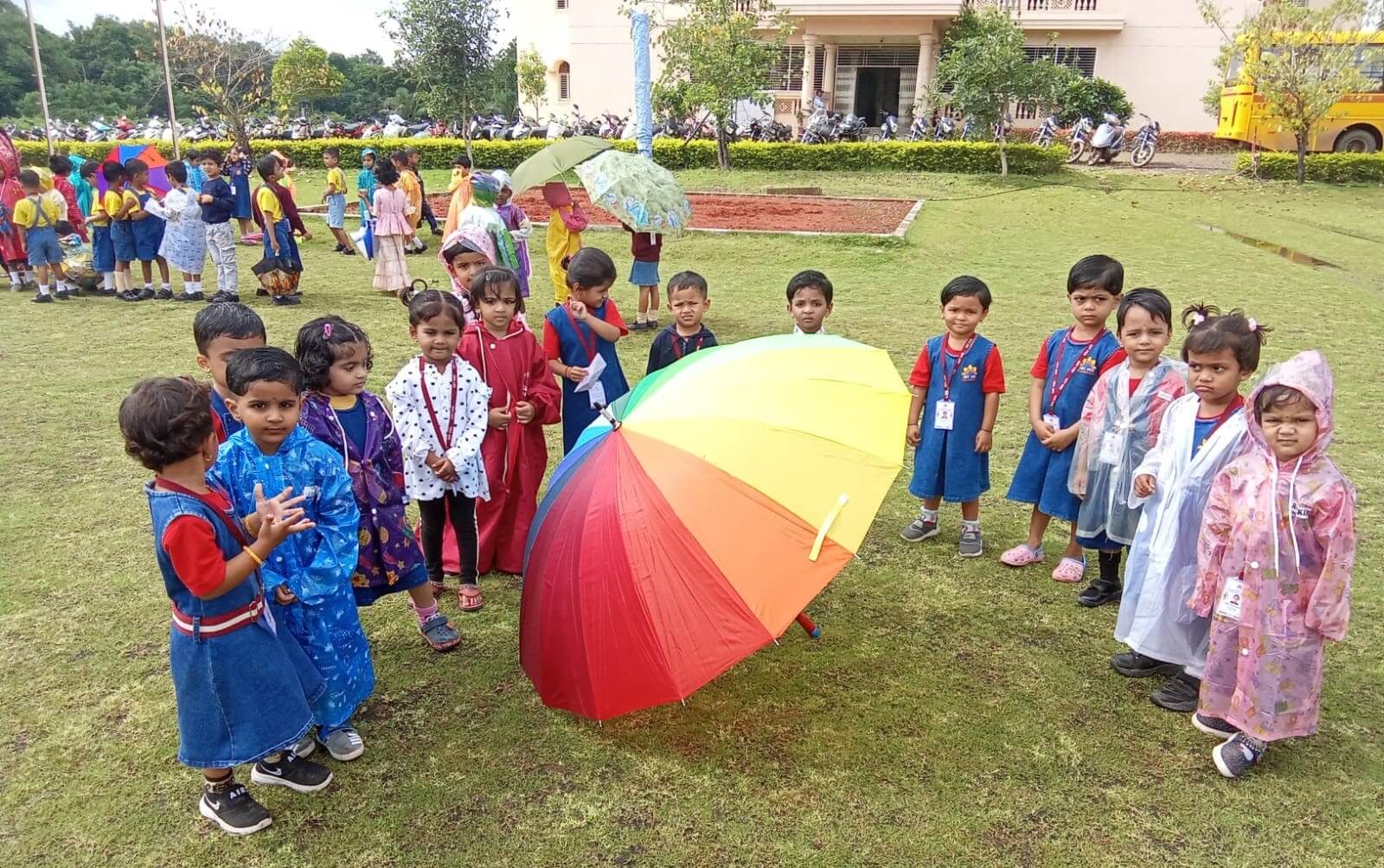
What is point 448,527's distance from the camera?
434 centimetres

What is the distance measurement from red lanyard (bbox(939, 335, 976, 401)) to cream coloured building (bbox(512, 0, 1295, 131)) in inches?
997

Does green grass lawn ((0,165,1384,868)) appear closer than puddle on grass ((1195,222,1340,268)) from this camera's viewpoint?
Yes

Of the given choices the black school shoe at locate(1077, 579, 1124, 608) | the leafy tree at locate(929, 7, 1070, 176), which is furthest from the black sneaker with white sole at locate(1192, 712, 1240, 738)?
the leafy tree at locate(929, 7, 1070, 176)

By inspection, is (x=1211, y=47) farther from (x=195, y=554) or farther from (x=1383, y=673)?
(x=195, y=554)

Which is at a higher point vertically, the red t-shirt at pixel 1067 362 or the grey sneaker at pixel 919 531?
the red t-shirt at pixel 1067 362

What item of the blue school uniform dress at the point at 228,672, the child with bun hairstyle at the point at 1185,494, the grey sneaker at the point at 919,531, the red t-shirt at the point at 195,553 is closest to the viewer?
the red t-shirt at the point at 195,553

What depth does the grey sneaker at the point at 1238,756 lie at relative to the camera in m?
2.87

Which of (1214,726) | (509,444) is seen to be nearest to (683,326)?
(509,444)

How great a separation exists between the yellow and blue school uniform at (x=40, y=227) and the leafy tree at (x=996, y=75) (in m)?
16.5

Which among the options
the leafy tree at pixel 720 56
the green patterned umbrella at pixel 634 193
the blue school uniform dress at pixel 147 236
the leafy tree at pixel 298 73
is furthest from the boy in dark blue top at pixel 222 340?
the leafy tree at pixel 298 73

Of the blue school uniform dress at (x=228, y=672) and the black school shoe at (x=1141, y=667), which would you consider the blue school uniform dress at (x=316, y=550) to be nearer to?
the blue school uniform dress at (x=228, y=672)

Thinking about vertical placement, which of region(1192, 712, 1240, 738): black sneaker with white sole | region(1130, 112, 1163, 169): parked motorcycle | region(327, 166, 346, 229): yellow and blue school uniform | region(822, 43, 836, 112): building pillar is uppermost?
region(822, 43, 836, 112): building pillar

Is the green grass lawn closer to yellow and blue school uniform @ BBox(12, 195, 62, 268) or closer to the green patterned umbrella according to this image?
the green patterned umbrella

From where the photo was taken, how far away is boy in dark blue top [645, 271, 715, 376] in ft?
13.6
